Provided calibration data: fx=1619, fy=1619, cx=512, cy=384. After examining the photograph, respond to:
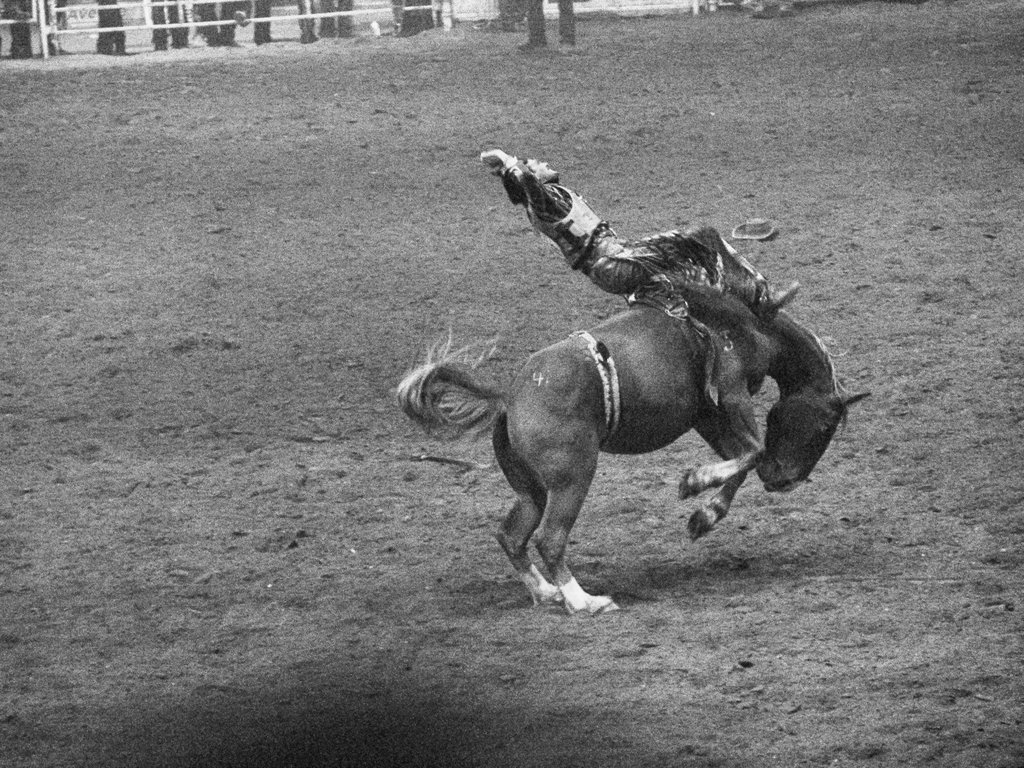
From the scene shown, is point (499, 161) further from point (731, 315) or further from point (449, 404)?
point (731, 315)

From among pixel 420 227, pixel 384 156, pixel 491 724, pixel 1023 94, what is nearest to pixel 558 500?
pixel 491 724

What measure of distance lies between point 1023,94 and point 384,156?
586cm

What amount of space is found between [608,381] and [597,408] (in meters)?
0.12

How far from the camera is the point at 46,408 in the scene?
31.3 feet

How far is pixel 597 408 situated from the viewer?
6422mm

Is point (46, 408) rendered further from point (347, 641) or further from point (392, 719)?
point (392, 719)

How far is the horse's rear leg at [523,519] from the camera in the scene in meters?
6.56

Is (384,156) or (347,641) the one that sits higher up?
Answer: (384,156)

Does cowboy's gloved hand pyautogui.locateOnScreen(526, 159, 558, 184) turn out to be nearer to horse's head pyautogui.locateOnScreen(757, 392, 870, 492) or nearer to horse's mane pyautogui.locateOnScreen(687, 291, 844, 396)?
horse's mane pyautogui.locateOnScreen(687, 291, 844, 396)

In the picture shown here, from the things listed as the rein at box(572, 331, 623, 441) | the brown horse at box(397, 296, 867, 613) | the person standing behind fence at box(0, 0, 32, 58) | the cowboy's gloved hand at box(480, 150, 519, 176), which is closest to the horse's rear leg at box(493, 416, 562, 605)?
the brown horse at box(397, 296, 867, 613)

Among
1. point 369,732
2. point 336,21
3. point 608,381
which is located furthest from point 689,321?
point 336,21

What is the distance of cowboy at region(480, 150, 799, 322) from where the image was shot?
6633 mm

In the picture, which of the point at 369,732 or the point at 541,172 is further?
the point at 541,172

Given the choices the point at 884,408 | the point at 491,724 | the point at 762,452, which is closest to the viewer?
the point at 491,724
